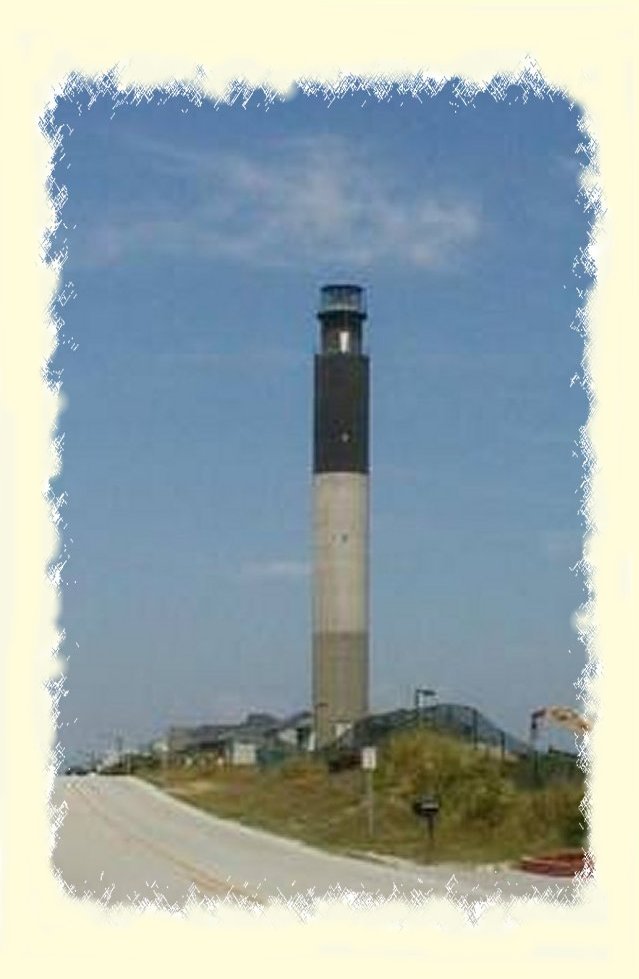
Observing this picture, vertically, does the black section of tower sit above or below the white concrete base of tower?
above

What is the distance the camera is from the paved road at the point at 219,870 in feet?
50.2

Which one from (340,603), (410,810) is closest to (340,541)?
(340,603)

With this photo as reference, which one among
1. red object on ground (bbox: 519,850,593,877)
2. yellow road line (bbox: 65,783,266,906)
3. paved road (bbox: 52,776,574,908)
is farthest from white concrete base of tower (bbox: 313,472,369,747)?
red object on ground (bbox: 519,850,593,877)

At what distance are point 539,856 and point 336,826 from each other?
6.01m

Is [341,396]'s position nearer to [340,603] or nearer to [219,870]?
[340,603]

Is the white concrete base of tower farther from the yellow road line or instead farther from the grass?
the yellow road line

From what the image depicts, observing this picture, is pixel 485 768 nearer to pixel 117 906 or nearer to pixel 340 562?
pixel 117 906

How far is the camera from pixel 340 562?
51.2m

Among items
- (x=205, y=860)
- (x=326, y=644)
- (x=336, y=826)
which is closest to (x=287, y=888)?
(x=205, y=860)

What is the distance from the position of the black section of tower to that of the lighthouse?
0.10ft

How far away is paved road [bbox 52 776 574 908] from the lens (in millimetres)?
15305

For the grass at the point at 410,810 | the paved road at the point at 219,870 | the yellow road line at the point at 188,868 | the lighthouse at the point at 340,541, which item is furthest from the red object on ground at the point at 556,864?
the lighthouse at the point at 340,541

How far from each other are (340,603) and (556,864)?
32837mm

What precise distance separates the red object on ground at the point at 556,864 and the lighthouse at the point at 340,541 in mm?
30522
